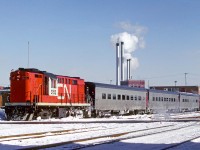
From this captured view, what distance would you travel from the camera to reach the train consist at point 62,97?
2803 centimetres

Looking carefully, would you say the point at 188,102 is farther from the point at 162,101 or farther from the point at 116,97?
the point at 116,97

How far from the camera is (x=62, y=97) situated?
30781mm

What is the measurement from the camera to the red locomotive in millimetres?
27938

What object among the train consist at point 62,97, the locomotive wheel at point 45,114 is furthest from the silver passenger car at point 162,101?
the locomotive wheel at point 45,114

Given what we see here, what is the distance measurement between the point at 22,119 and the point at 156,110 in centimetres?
2410

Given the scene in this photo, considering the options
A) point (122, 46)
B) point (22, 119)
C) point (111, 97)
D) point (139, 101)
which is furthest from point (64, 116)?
point (122, 46)

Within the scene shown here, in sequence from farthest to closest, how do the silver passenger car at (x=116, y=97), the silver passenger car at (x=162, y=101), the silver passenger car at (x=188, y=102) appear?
the silver passenger car at (x=188, y=102) < the silver passenger car at (x=162, y=101) < the silver passenger car at (x=116, y=97)

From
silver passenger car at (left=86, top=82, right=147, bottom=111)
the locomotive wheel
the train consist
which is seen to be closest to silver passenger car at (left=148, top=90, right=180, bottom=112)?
the train consist

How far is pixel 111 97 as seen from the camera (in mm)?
37500

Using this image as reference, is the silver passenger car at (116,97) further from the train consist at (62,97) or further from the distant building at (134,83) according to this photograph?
the distant building at (134,83)

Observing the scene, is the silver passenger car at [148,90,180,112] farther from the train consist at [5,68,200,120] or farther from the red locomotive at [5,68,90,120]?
the red locomotive at [5,68,90,120]

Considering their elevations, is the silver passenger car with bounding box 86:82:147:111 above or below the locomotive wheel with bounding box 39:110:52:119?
above

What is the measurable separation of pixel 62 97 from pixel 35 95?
10.6 ft

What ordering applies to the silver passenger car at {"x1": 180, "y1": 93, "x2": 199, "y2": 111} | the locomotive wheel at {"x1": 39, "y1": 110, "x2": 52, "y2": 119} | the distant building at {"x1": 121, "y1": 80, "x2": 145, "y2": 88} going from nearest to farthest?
the locomotive wheel at {"x1": 39, "y1": 110, "x2": 52, "y2": 119} → the silver passenger car at {"x1": 180, "y1": 93, "x2": 199, "y2": 111} → the distant building at {"x1": 121, "y1": 80, "x2": 145, "y2": 88}
